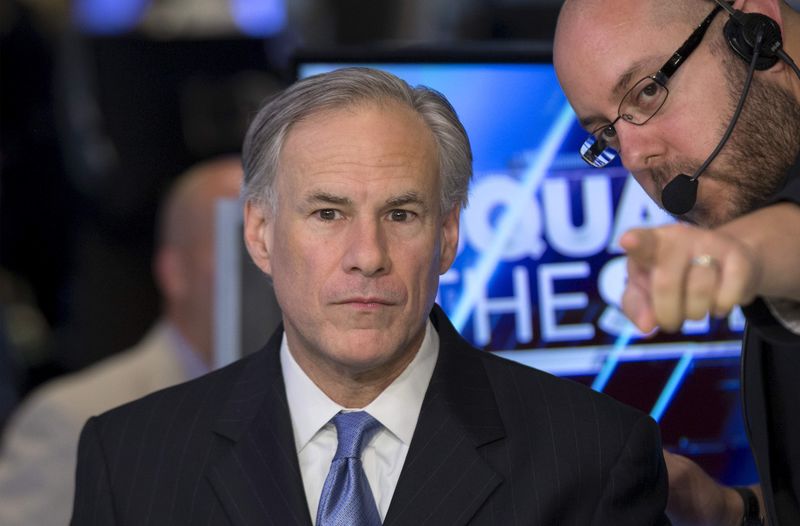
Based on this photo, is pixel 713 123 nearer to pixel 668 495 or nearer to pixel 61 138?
pixel 668 495

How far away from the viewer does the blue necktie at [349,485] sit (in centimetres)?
211

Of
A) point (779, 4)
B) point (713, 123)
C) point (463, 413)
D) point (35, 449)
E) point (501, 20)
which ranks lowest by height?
point (35, 449)

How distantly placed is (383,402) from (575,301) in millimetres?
655

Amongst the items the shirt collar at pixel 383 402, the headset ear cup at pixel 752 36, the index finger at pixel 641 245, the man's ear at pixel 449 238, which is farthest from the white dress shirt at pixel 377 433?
the index finger at pixel 641 245

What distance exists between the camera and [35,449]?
3771mm

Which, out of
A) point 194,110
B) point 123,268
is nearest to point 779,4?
point 194,110

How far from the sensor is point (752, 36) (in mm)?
1981

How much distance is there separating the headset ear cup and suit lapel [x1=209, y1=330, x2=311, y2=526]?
0.95 meters

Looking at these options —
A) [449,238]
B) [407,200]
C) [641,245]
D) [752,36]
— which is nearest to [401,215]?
[407,200]

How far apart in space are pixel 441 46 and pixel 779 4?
80 centimetres

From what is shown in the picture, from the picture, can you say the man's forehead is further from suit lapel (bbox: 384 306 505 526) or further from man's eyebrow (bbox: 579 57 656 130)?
suit lapel (bbox: 384 306 505 526)

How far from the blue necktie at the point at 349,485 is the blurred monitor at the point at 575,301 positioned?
570 millimetres

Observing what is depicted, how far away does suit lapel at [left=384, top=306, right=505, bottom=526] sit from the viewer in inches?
82.9

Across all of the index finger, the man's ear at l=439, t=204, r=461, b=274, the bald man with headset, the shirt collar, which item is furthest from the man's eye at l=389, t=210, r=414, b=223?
the index finger
